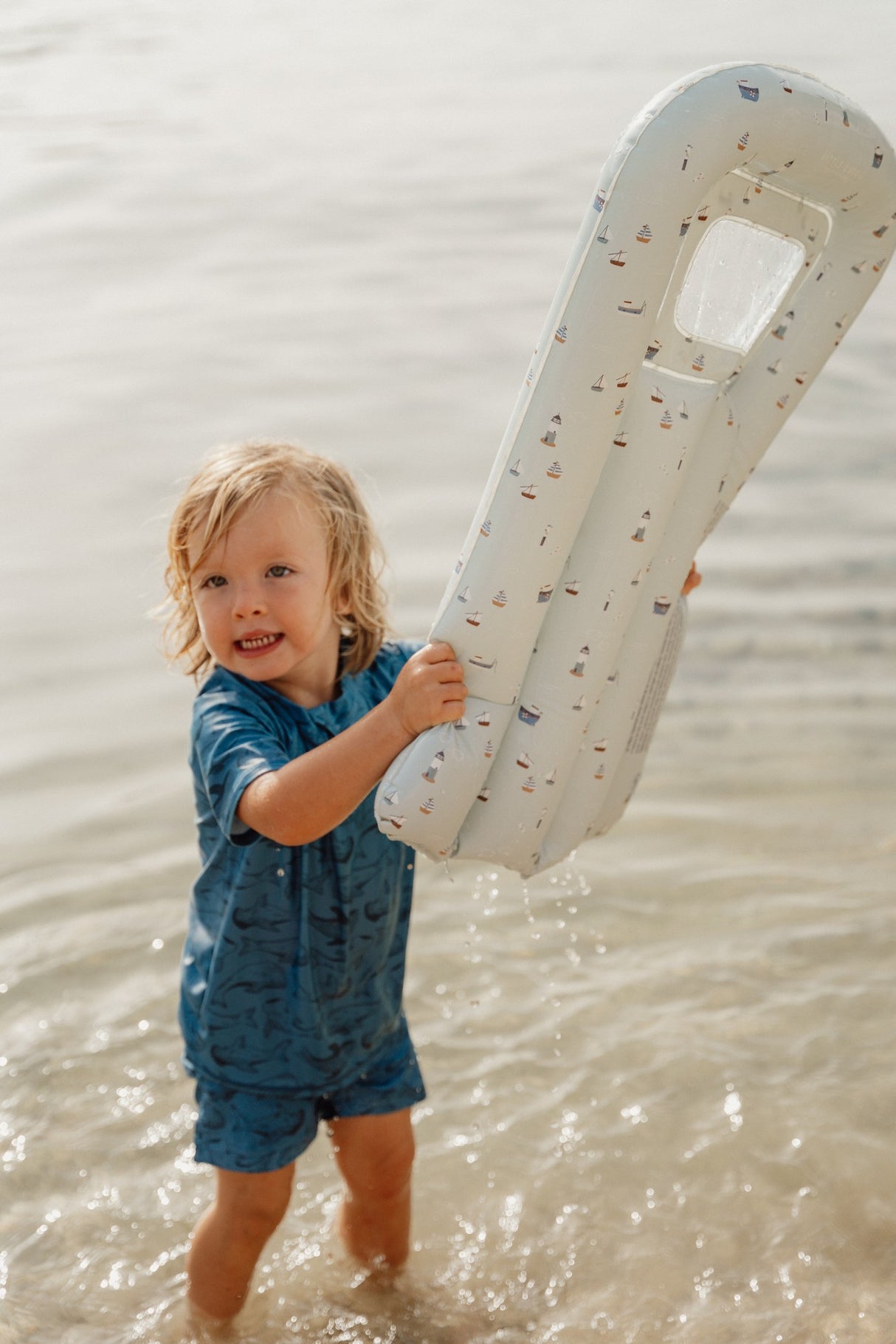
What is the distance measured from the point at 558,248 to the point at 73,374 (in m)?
3.01

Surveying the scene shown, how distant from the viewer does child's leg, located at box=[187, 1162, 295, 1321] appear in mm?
2252

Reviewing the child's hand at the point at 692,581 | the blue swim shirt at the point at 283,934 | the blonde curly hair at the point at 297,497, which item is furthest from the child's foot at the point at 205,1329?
the child's hand at the point at 692,581

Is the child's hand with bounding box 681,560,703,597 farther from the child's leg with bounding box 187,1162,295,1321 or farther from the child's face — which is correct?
the child's leg with bounding box 187,1162,295,1321

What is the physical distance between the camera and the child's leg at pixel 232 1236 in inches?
88.7

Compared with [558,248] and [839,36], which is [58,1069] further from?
[839,36]

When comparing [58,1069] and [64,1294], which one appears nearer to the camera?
[64,1294]

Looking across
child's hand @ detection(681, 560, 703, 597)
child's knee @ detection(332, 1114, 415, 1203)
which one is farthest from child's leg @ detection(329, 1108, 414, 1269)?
child's hand @ detection(681, 560, 703, 597)

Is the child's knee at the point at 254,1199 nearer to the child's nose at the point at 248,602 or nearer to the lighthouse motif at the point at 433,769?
the lighthouse motif at the point at 433,769

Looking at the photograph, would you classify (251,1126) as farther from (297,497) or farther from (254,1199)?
(297,497)

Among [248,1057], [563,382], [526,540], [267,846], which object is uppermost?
[563,382]

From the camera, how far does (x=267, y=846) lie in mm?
2107

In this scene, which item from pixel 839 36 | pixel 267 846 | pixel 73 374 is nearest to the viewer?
pixel 267 846

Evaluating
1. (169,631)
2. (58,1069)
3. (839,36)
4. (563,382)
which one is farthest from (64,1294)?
(839,36)

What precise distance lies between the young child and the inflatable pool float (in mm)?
104
